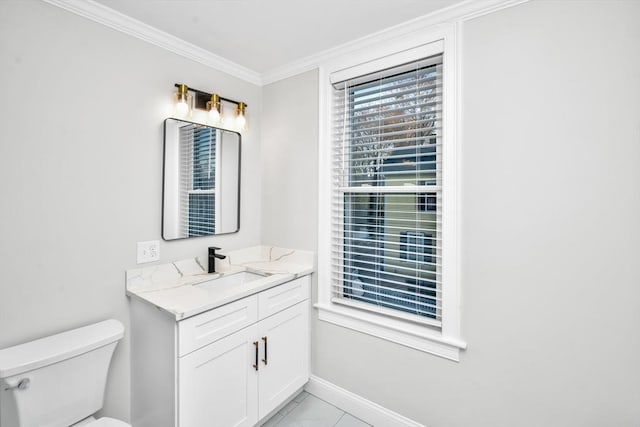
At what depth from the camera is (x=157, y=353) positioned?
150 cm

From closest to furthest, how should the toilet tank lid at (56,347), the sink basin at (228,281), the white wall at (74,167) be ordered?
the toilet tank lid at (56,347)
the white wall at (74,167)
the sink basin at (228,281)

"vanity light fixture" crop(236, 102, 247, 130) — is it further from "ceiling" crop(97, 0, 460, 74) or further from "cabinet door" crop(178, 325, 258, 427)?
"cabinet door" crop(178, 325, 258, 427)

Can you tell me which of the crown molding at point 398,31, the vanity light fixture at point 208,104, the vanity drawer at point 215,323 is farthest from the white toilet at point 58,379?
the crown molding at point 398,31

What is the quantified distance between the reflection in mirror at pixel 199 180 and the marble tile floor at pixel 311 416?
4.19ft

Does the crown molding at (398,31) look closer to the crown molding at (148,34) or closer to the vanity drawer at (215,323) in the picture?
the crown molding at (148,34)

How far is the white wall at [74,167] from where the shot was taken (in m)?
1.35

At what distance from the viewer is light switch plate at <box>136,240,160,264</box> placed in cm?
176

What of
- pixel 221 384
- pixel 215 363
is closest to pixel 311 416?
pixel 221 384

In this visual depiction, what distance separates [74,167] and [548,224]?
2290 mm

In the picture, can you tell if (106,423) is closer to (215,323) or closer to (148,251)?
(215,323)

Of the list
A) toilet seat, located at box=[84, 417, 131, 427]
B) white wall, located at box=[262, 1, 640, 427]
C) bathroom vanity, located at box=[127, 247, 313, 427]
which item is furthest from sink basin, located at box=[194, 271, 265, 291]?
white wall, located at box=[262, 1, 640, 427]

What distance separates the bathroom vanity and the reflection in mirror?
0.28 m

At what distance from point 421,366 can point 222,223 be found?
1.59m

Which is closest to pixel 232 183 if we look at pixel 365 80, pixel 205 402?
pixel 365 80
